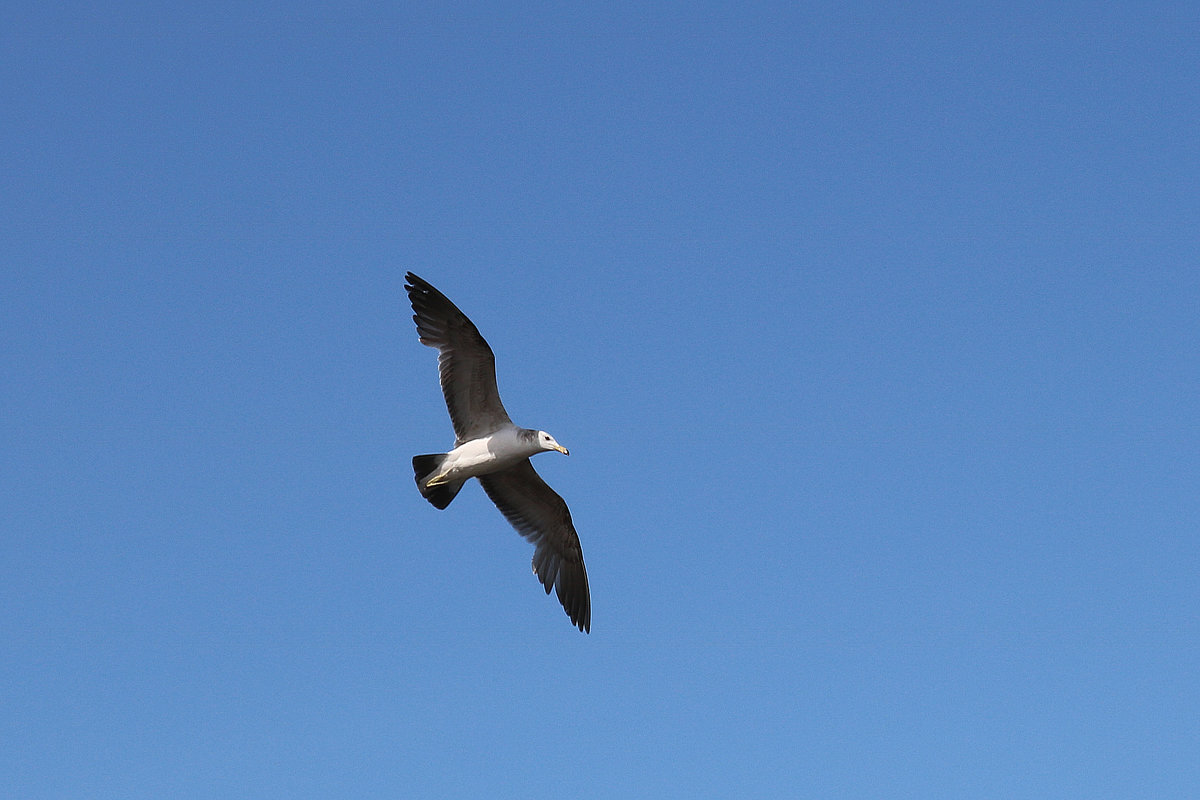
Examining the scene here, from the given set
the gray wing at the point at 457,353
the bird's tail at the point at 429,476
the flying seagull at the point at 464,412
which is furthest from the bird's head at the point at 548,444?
the bird's tail at the point at 429,476

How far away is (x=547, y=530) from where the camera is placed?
22266 millimetres

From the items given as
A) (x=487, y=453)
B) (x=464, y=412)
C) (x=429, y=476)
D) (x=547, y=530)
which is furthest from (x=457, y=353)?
(x=547, y=530)

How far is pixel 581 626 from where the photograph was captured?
2255 centimetres

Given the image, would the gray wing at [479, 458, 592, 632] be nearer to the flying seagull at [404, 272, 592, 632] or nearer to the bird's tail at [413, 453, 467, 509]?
the flying seagull at [404, 272, 592, 632]

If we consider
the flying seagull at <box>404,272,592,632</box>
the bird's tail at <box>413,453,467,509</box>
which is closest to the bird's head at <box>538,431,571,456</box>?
the flying seagull at <box>404,272,592,632</box>

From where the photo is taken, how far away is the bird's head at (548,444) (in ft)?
63.9

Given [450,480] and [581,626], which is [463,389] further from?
[581,626]

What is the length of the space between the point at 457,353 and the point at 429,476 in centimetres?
197

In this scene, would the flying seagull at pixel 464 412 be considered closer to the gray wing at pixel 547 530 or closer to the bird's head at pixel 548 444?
the bird's head at pixel 548 444

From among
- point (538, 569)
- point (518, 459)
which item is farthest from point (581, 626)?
point (518, 459)

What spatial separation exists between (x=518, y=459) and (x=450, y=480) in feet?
3.66

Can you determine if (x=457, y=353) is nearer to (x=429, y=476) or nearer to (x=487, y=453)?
(x=487, y=453)

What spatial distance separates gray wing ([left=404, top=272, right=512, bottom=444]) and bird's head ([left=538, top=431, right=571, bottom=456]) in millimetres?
739

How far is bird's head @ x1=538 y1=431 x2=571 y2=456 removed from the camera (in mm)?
19484
